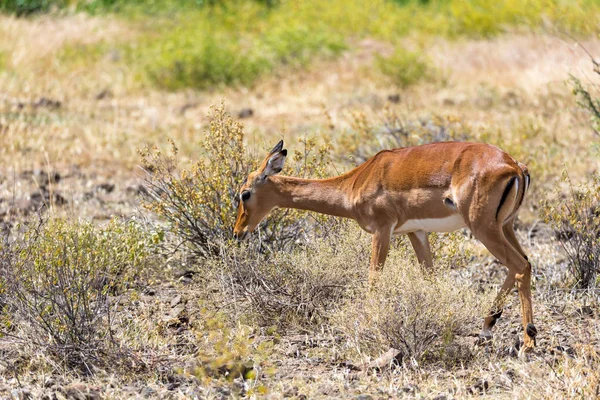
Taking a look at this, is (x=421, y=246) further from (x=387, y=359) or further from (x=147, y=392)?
(x=147, y=392)

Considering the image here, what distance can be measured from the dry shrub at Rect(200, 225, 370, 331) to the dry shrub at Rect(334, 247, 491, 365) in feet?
1.57

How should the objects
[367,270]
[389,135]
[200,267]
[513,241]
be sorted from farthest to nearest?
[389,135] < [200,267] < [367,270] < [513,241]

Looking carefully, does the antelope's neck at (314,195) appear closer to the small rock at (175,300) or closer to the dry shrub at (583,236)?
the small rock at (175,300)

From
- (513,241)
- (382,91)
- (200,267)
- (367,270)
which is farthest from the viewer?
(382,91)

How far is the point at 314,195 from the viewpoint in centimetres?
773

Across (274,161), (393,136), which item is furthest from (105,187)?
(274,161)

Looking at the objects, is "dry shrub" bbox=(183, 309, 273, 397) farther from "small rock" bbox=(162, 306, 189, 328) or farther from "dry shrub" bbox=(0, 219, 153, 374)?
"dry shrub" bbox=(0, 219, 153, 374)

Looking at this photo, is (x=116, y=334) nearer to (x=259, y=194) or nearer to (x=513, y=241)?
(x=259, y=194)

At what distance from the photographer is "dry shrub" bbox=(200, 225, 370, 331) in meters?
7.37

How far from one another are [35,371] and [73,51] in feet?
52.1

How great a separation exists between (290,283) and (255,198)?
30.5 inches

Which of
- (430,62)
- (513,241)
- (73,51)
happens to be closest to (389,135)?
(513,241)

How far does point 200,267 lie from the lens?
8.17m

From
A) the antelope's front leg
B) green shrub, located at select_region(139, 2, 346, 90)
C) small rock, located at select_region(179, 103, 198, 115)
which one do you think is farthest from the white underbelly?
green shrub, located at select_region(139, 2, 346, 90)
